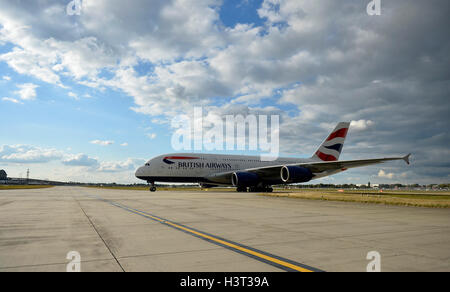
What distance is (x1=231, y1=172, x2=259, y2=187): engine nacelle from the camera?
3356 centimetres

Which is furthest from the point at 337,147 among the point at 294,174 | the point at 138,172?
the point at 138,172

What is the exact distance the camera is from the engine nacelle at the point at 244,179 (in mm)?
33562

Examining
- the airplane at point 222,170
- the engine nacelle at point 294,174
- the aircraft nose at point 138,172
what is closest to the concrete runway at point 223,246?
the engine nacelle at point 294,174

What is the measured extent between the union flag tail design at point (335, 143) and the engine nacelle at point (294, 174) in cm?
1200

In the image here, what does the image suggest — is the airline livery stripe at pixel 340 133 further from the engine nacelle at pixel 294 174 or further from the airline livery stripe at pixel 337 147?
the engine nacelle at pixel 294 174

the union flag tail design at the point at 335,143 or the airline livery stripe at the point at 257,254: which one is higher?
the union flag tail design at the point at 335,143

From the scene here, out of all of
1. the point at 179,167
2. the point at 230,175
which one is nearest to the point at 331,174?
the point at 230,175

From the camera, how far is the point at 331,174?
37719mm

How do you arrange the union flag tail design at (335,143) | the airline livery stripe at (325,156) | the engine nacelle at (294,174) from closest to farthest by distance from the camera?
the engine nacelle at (294,174) < the union flag tail design at (335,143) < the airline livery stripe at (325,156)

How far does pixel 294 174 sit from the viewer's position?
1174 inches

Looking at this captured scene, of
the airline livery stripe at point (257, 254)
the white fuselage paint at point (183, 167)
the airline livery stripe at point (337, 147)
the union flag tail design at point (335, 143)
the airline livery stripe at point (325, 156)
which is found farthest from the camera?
the airline livery stripe at point (325, 156)

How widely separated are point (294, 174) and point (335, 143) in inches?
562
